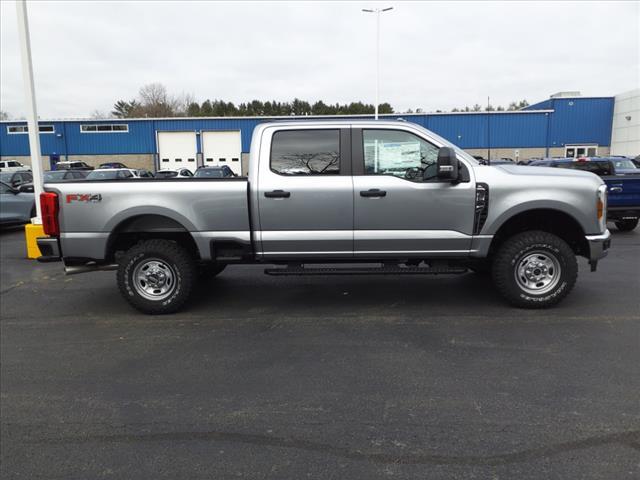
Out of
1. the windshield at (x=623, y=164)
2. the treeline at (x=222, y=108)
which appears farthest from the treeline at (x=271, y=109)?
the windshield at (x=623, y=164)

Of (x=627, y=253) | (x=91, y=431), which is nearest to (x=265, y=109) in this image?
(x=627, y=253)

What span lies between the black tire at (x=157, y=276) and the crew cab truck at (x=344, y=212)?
2cm

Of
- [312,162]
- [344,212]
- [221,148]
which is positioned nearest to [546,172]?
[344,212]

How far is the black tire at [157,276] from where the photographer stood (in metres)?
5.79

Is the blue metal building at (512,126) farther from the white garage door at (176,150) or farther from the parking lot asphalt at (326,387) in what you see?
the parking lot asphalt at (326,387)

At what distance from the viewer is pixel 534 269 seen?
18.9ft

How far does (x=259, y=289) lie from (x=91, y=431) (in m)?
3.88

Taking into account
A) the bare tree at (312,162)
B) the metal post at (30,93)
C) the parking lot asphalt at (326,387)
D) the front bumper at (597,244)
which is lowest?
the parking lot asphalt at (326,387)

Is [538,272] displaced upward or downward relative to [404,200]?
downward

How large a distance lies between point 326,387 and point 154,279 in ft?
9.41

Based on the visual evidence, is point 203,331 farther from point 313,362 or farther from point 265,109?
point 265,109

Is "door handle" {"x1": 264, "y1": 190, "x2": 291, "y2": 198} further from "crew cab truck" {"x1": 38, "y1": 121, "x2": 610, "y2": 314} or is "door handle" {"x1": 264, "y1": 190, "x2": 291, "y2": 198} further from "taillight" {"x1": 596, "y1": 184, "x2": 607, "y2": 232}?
"taillight" {"x1": 596, "y1": 184, "x2": 607, "y2": 232}

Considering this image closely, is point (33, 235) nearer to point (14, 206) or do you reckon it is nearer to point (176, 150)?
point (14, 206)

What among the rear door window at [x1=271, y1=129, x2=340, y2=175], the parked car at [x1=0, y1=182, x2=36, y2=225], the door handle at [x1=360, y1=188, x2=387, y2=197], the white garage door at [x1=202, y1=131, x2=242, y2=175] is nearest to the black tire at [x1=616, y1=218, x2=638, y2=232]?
the door handle at [x1=360, y1=188, x2=387, y2=197]
